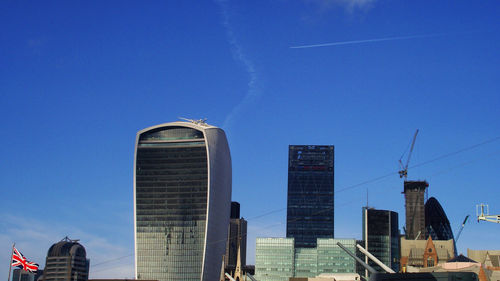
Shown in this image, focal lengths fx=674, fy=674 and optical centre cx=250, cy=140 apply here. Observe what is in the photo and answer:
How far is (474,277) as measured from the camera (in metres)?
122

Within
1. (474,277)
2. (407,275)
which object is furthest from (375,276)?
(474,277)

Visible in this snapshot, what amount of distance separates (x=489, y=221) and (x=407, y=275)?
17553 mm

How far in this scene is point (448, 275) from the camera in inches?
4685

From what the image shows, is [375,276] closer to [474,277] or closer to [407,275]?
[407,275]

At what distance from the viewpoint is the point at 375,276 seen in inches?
4825

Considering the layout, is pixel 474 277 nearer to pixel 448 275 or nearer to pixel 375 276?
pixel 448 275

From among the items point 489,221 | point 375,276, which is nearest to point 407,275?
point 375,276

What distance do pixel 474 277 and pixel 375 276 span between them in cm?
1786

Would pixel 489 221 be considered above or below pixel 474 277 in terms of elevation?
above

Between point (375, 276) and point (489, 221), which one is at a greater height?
point (489, 221)

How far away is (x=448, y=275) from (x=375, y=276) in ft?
41.9

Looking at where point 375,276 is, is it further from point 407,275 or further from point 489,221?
point 489,221

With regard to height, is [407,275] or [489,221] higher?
[489,221]

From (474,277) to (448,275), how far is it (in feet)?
21.4
